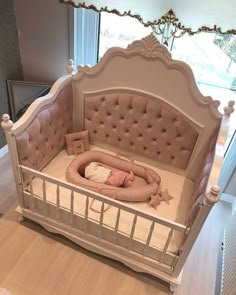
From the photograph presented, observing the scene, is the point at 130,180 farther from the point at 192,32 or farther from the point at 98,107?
the point at 192,32

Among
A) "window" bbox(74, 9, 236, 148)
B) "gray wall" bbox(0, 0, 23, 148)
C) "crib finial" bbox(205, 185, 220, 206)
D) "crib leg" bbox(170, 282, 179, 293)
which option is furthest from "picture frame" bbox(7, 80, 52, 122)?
"crib leg" bbox(170, 282, 179, 293)

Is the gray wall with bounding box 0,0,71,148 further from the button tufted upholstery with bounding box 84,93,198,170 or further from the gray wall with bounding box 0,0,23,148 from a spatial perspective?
the button tufted upholstery with bounding box 84,93,198,170

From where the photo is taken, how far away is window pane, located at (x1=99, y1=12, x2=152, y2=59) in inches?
68.6

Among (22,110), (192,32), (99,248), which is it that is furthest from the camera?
(22,110)

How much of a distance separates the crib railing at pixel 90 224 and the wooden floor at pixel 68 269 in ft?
0.62

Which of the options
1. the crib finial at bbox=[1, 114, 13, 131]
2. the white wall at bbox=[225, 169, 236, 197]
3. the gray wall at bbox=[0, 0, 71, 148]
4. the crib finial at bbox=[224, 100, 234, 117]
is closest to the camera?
the crib finial at bbox=[1, 114, 13, 131]

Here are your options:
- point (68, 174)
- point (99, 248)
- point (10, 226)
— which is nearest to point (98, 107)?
point (68, 174)

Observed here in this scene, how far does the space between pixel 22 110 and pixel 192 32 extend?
62.0 inches

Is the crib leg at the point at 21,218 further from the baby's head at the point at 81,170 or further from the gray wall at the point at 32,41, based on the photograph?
the gray wall at the point at 32,41

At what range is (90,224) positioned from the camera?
148cm

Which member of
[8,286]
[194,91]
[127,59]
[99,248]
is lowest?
[8,286]

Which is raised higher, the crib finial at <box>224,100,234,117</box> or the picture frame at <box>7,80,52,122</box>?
the crib finial at <box>224,100,234,117</box>

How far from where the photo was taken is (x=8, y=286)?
1.47 meters

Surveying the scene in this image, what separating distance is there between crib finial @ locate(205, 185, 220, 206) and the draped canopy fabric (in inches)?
36.8
